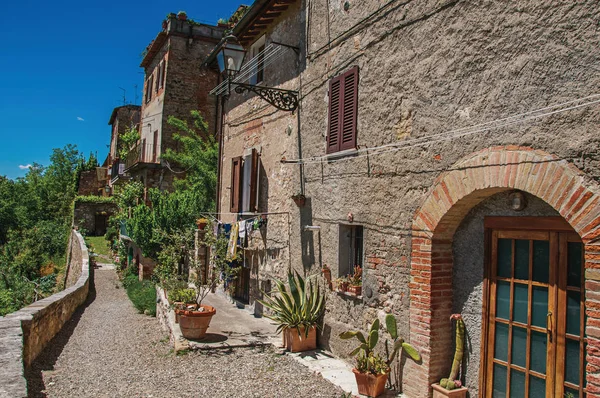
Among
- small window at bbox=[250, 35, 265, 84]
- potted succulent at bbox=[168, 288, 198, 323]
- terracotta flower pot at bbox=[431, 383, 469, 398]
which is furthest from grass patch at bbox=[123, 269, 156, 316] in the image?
terracotta flower pot at bbox=[431, 383, 469, 398]

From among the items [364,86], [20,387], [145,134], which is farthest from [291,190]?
[145,134]

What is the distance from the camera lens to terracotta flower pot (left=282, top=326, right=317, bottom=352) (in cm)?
779

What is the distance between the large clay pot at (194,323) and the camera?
27.5ft

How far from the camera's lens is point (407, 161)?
596 cm

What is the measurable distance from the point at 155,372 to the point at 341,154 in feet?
14.4

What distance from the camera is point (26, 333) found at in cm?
688

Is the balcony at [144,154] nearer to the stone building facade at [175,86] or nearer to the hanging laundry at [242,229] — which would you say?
the stone building facade at [175,86]

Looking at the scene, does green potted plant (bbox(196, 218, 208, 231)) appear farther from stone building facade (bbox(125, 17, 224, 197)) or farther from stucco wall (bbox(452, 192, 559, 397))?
stucco wall (bbox(452, 192, 559, 397))

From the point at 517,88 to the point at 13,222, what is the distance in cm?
3873

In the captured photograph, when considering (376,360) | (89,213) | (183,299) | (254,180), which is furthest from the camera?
(89,213)

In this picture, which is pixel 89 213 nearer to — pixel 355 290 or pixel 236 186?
pixel 236 186

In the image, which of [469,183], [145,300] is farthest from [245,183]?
[469,183]

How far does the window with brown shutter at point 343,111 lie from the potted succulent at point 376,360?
8.94ft

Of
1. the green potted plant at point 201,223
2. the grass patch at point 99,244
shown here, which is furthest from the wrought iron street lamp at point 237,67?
the grass patch at point 99,244
